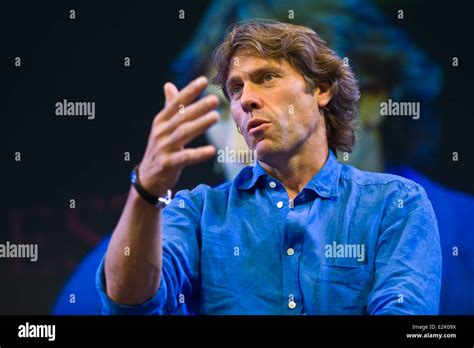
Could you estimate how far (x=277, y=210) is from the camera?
7.63 ft

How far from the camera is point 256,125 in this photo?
237cm

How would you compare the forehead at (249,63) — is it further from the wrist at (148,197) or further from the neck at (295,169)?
the wrist at (148,197)

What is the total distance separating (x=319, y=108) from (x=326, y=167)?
0.74ft

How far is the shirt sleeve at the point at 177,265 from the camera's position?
2.03m

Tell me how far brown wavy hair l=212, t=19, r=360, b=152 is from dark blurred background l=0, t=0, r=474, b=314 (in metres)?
0.21

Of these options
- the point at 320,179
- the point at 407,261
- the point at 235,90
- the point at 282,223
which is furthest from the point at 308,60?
the point at 407,261

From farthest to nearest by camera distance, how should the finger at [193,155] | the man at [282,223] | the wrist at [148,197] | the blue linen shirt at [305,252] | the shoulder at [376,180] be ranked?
the shoulder at [376,180] → the blue linen shirt at [305,252] → the man at [282,223] → the wrist at [148,197] → the finger at [193,155]

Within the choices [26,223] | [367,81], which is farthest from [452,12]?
[26,223]

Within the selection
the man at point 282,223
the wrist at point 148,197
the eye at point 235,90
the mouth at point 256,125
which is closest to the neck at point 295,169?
the man at point 282,223

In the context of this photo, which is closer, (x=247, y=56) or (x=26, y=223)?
(x=247, y=56)

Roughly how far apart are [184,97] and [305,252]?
2.23ft

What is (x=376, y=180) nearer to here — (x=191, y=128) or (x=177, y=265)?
(x=177, y=265)
